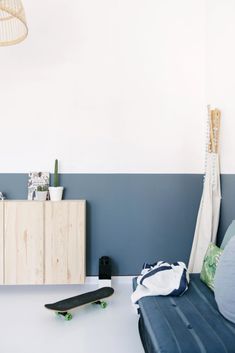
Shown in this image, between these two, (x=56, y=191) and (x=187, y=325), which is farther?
(x=56, y=191)

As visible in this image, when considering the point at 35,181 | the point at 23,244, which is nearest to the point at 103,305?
the point at 23,244

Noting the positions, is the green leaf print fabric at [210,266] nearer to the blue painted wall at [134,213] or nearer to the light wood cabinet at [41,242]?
the blue painted wall at [134,213]

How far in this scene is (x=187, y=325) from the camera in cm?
149

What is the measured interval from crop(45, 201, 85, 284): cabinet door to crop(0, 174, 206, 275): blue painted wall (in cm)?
26

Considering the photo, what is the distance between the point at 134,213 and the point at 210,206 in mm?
726

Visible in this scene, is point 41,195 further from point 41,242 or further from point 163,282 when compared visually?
point 163,282

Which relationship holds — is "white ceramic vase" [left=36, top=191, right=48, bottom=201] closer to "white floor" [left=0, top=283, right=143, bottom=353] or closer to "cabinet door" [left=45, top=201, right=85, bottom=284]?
"cabinet door" [left=45, top=201, right=85, bottom=284]

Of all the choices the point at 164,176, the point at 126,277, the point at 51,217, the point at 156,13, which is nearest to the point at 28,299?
the point at 51,217

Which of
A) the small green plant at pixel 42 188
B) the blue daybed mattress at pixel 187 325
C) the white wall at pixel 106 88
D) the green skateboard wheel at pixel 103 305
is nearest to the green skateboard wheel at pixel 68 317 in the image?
the green skateboard wheel at pixel 103 305

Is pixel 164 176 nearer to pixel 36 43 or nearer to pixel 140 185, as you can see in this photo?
pixel 140 185

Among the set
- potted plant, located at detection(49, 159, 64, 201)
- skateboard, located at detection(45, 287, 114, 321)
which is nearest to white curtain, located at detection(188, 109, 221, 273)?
skateboard, located at detection(45, 287, 114, 321)

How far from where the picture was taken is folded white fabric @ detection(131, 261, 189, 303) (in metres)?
1.88

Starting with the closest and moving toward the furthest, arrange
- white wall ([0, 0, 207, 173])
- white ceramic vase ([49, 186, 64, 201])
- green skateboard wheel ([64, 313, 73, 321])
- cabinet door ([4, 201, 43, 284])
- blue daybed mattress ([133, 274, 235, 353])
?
1. blue daybed mattress ([133, 274, 235, 353])
2. green skateboard wheel ([64, 313, 73, 321])
3. cabinet door ([4, 201, 43, 284])
4. white ceramic vase ([49, 186, 64, 201])
5. white wall ([0, 0, 207, 173])

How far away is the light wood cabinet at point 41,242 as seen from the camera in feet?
8.39
